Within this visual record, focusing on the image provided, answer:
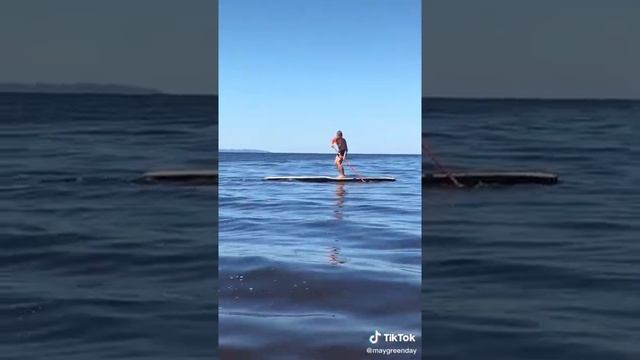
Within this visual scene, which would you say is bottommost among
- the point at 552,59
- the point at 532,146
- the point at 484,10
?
the point at 532,146

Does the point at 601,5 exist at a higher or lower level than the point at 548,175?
higher

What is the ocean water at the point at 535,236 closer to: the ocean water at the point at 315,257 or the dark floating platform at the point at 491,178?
the dark floating platform at the point at 491,178

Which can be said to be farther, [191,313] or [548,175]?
[548,175]

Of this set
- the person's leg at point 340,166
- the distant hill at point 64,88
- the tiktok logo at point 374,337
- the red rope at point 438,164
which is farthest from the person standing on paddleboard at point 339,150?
the distant hill at point 64,88

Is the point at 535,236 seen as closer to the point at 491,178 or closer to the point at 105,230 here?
the point at 491,178

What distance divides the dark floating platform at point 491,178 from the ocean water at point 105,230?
1.44 m

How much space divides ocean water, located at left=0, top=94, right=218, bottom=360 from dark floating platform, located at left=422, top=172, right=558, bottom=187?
1443 mm

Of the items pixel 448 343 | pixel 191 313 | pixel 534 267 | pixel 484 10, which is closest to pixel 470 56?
pixel 484 10

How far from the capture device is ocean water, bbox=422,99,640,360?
4.78m

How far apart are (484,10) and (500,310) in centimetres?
188

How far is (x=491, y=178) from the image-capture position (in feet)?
16.8

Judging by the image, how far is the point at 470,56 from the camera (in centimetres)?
503

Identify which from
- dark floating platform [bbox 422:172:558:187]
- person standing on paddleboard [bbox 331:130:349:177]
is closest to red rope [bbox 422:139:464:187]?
dark floating platform [bbox 422:172:558:187]

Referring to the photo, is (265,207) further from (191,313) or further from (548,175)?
(548,175)
